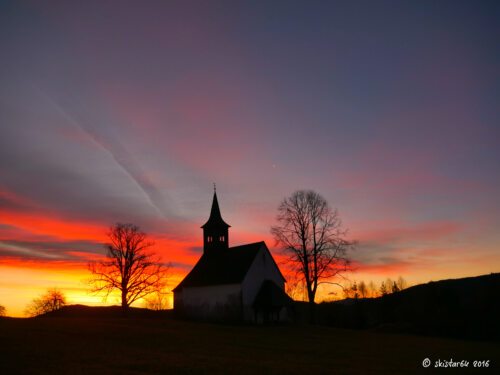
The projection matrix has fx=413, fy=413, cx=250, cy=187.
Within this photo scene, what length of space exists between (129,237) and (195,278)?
471 inches

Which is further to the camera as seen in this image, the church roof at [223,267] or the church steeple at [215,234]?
the church steeple at [215,234]

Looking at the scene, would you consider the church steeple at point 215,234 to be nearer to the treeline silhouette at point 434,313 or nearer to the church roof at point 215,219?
the church roof at point 215,219

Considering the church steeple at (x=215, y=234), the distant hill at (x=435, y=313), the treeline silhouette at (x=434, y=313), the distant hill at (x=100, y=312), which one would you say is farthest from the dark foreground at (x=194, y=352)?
the distant hill at (x=435, y=313)

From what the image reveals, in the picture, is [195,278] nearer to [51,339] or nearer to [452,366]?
[51,339]

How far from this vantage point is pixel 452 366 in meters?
28.6

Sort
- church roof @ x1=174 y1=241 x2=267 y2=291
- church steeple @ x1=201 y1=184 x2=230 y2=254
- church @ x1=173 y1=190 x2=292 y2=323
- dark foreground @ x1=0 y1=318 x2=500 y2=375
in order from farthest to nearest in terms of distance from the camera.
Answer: church steeple @ x1=201 y1=184 x2=230 y2=254 < church roof @ x1=174 y1=241 x2=267 y2=291 < church @ x1=173 y1=190 x2=292 y2=323 < dark foreground @ x1=0 y1=318 x2=500 y2=375

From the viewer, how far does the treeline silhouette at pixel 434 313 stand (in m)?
69.4

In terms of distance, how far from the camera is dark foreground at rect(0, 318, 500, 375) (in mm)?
21375

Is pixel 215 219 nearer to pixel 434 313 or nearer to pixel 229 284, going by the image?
pixel 229 284

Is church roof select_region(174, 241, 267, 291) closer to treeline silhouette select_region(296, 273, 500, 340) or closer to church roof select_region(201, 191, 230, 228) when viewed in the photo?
church roof select_region(201, 191, 230, 228)

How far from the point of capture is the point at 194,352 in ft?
91.6

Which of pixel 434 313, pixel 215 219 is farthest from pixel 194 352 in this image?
pixel 434 313

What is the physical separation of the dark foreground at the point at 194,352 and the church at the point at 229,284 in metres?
9.58

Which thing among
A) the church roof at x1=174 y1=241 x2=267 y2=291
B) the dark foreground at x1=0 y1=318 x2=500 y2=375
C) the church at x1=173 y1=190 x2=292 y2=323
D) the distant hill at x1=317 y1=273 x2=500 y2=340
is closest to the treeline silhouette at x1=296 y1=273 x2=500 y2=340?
the distant hill at x1=317 y1=273 x2=500 y2=340
